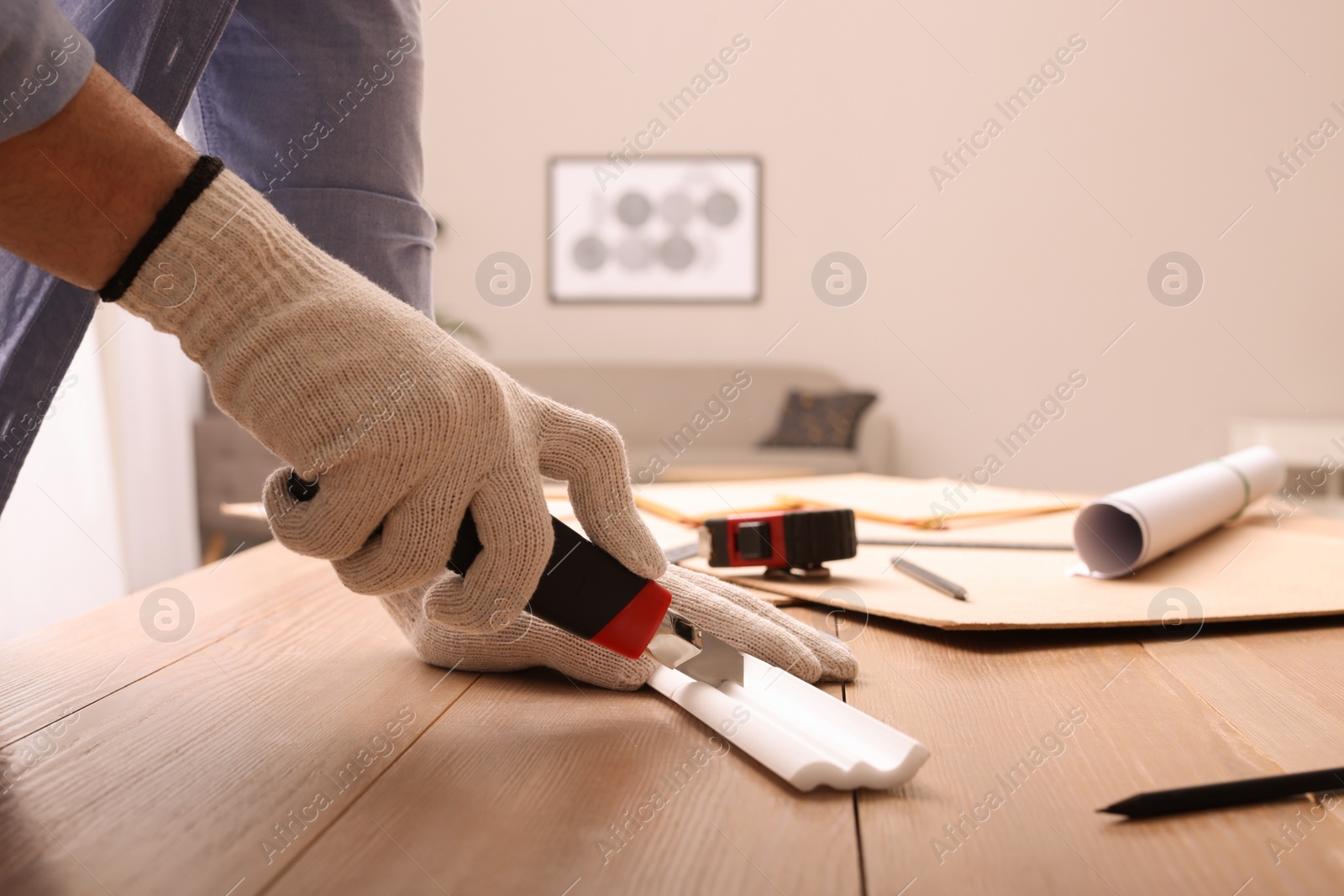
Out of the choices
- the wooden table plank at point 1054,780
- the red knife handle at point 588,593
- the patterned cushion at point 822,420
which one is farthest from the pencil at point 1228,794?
the patterned cushion at point 822,420

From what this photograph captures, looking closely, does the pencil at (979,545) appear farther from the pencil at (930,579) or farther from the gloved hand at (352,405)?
the gloved hand at (352,405)

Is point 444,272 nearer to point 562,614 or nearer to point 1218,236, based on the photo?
point 1218,236

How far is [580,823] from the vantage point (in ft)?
1.14

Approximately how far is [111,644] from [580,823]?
1.36 ft

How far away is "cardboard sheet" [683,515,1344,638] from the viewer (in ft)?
2.04

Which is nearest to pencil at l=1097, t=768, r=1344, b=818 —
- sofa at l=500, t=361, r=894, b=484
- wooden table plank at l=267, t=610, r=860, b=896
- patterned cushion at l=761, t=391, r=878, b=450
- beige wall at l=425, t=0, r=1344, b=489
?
wooden table plank at l=267, t=610, r=860, b=896

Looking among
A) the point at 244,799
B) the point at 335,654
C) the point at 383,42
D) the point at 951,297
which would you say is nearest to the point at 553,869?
the point at 244,799

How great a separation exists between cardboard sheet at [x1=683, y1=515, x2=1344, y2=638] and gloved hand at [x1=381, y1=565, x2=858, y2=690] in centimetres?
11

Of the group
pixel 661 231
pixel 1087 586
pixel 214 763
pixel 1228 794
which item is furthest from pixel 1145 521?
pixel 661 231

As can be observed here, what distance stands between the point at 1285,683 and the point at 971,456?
3.59 metres

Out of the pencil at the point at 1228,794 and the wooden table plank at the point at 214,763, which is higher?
the pencil at the point at 1228,794

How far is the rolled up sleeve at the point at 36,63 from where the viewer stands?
348mm

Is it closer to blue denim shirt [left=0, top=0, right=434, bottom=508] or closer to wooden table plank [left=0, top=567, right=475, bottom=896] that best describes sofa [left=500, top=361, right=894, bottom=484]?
blue denim shirt [left=0, top=0, right=434, bottom=508]

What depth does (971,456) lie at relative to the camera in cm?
397
